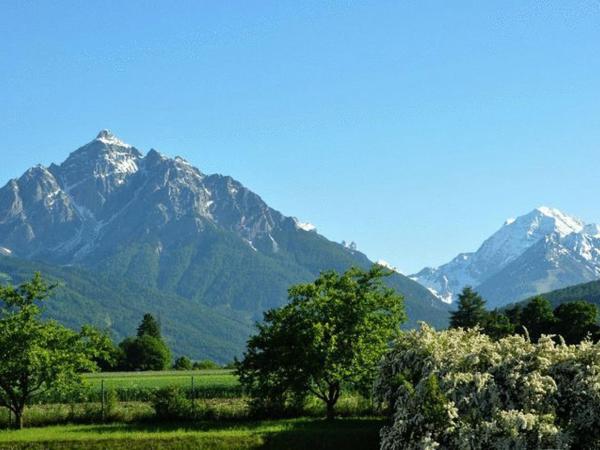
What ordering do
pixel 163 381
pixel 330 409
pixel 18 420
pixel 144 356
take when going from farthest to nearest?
pixel 144 356
pixel 163 381
pixel 18 420
pixel 330 409

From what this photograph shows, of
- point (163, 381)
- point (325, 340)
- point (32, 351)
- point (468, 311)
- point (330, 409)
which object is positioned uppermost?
point (468, 311)

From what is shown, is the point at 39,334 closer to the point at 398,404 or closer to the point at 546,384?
the point at 398,404

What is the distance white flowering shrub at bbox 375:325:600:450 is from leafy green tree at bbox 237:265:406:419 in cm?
752

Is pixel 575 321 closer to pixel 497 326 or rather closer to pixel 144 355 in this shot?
pixel 497 326

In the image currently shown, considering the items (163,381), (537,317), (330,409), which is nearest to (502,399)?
(330,409)

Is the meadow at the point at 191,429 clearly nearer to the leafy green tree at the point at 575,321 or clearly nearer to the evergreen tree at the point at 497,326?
the leafy green tree at the point at 575,321

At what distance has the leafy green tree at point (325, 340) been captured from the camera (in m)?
40.8

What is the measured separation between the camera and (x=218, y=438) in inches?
1479

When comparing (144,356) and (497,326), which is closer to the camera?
(497,326)

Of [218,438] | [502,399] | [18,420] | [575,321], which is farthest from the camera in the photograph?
[575,321]

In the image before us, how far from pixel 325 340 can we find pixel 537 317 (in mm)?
69629

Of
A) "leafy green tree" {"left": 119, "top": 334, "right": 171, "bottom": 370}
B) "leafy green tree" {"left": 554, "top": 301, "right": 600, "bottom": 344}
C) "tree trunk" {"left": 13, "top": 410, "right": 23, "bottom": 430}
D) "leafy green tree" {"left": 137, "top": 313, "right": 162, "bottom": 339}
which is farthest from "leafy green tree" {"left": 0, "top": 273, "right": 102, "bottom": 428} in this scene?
"leafy green tree" {"left": 137, "top": 313, "right": 162, "bottom": 339}

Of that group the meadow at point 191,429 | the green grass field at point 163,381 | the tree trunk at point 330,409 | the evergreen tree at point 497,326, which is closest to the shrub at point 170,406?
the meadow at point 191,429

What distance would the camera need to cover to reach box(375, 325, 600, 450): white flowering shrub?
28656 millimetres
